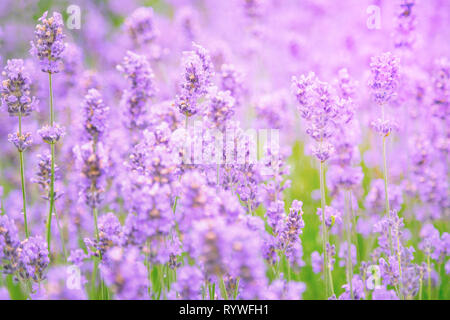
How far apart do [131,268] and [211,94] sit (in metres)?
0.82

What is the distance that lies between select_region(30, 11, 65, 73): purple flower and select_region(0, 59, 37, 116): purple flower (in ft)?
0.33

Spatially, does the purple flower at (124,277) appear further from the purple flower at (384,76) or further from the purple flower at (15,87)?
the purple flower at (384,76)

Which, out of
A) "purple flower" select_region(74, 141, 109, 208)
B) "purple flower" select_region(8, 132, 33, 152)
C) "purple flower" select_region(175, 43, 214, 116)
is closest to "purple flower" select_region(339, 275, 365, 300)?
"purple flower" select_region(175, 43, 214, 116)

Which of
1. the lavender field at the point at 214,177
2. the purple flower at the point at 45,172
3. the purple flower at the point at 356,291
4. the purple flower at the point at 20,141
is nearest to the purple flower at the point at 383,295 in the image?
the lavender field at the point at 214,177

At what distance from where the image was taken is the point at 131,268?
4.27 feet

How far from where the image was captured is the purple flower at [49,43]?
6.07 ft

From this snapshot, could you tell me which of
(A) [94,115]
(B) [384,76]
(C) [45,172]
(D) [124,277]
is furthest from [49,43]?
(B) [384,76]

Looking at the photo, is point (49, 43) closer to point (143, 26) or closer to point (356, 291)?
point (143, 26)

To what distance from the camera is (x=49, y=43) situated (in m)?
1.87

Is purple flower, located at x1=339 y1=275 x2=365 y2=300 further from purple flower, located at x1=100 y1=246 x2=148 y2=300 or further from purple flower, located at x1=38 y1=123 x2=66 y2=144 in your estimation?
purple flower, located at x1=38 y1=123 x2=66 y2=144

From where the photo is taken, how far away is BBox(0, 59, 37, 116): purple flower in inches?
73.4
